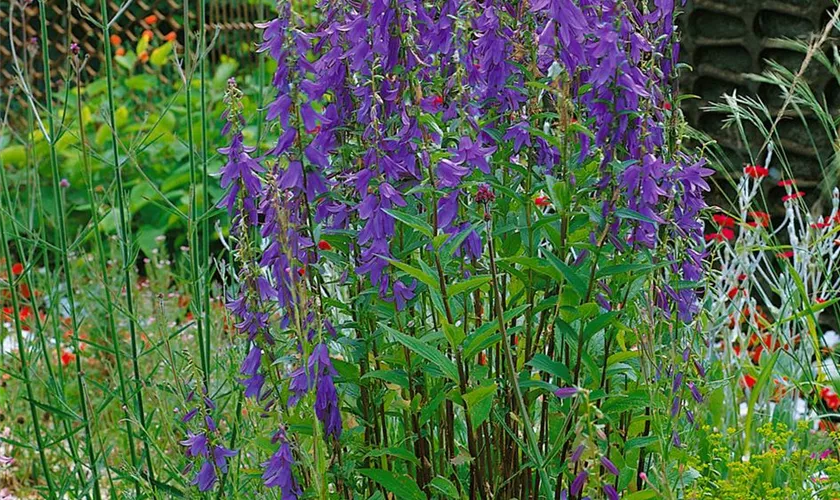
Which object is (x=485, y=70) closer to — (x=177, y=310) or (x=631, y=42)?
(x=631, y=42)

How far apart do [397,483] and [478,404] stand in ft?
0.64

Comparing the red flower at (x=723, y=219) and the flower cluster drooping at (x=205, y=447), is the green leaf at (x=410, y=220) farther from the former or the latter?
the red flower at (x=723, y=219)

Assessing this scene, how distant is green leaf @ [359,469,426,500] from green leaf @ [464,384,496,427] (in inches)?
6.6

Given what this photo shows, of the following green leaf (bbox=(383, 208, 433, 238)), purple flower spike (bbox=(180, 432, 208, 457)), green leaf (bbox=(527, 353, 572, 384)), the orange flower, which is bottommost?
the orange flower

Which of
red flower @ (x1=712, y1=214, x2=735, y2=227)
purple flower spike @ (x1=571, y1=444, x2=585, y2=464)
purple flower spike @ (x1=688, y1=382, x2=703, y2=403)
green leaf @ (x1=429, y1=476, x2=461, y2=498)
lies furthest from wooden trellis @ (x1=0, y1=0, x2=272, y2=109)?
purple flower spike @ (x1=571, y1=444, x2=585, y2=464)

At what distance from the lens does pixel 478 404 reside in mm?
1527

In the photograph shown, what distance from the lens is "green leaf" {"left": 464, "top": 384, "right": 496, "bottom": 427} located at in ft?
4.91

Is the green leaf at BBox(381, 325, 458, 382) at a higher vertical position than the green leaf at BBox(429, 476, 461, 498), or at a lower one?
higher

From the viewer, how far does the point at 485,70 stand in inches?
63.1

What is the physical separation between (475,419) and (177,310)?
2.56 m

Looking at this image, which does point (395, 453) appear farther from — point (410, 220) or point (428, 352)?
point (410, 220)

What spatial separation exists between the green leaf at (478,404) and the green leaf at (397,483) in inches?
6.6

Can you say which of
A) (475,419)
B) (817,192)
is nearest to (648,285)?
(475,419)

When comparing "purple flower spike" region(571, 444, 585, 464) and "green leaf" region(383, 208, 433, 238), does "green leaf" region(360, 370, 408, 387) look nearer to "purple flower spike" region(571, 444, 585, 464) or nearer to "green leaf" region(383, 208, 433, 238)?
"green leaf" region(383, 208, 433, 238)
